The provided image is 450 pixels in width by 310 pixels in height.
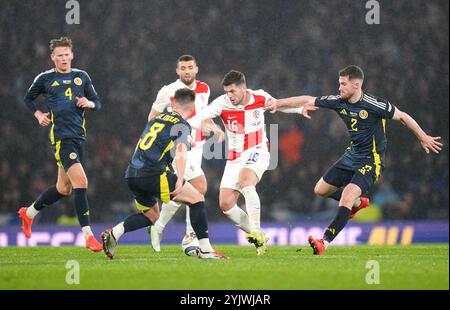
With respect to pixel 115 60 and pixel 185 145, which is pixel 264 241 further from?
pixel 115 60

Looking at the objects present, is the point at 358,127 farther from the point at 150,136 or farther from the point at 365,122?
the point at 150,136

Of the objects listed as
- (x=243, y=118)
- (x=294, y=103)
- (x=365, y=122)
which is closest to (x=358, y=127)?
(x=365, y=122)

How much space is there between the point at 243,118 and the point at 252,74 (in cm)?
662

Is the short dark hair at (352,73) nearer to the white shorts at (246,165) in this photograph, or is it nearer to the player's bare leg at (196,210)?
the white shorts at (246,165)

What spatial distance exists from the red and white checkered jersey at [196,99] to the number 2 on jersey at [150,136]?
1.95 metres

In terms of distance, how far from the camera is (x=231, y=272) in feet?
23.6

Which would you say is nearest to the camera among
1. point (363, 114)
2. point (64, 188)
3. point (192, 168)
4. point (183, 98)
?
point (183, 98)

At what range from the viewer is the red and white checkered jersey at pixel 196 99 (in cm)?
1034

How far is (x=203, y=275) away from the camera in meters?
7.03

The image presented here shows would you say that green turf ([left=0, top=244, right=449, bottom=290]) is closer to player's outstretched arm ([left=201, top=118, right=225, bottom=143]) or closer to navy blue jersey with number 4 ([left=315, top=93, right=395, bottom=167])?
navy blue jersey with number 4 ([left=315, top=93, right=395, bottom=167])

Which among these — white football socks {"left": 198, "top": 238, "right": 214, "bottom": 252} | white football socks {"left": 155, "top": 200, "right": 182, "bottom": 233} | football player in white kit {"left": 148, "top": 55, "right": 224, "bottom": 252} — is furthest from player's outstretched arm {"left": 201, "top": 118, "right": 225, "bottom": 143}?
white football socks {"left": 198, "top": 238, "right": 214, "bottom": 252}

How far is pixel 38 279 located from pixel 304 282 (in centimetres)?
218

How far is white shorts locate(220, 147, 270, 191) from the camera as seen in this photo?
962 cm

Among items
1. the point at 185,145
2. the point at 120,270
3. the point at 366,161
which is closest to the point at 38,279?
the point at 120,270
